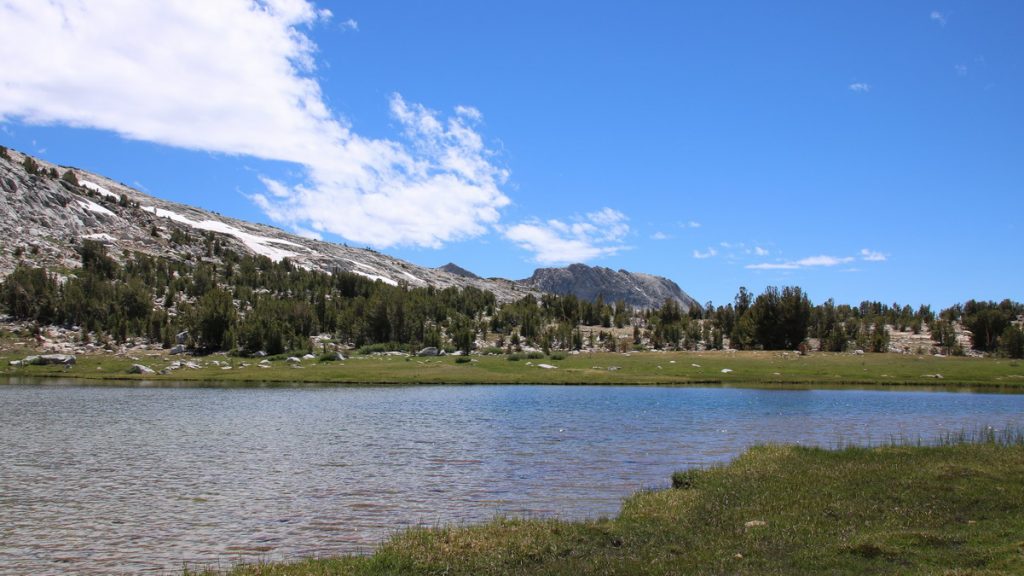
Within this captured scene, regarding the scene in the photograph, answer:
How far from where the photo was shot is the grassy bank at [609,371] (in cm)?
8681

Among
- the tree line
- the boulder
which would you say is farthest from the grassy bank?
the tree line

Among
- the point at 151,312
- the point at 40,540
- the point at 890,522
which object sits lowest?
the point at 40,540

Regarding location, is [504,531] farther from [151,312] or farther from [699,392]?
[151,312]

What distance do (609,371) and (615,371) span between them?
2.95 feet

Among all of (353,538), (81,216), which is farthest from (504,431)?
(81,216)

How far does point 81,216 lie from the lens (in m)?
187

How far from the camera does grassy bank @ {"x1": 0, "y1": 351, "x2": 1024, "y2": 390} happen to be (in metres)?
86.8

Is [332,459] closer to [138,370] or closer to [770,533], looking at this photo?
[770,533]

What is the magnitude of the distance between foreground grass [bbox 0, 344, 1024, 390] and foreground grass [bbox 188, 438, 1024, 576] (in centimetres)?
6383

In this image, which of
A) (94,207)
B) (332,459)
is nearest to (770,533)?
(332,459)

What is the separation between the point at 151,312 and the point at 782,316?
419 feet

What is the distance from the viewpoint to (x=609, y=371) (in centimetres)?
9675

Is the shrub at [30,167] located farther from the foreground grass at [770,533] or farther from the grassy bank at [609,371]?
the foreground grass at [770,533]

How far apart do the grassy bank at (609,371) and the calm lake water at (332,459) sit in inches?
913
